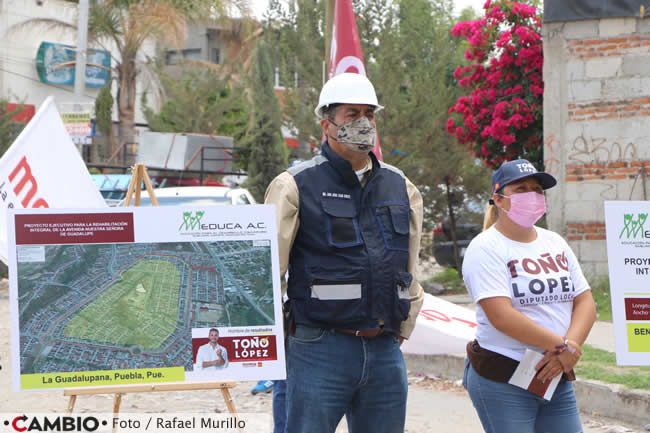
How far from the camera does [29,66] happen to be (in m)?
37.0

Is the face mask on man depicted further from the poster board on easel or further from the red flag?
the red flag

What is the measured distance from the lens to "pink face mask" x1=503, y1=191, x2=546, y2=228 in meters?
4.65

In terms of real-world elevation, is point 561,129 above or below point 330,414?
above

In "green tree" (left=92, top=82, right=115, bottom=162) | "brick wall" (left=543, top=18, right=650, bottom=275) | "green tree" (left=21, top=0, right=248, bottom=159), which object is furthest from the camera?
"green tree" (left=92, top=82, right=115, bottom=162)

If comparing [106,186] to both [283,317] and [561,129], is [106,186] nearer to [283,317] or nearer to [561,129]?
[561,129]

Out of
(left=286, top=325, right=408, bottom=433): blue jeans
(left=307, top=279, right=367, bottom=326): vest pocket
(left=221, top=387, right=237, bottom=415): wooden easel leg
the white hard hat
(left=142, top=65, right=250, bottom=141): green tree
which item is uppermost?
(left=142, top=65, right=250, bottom=141): green tree

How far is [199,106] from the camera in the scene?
34594mm

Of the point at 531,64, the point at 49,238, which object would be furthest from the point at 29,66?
the point at 49,238

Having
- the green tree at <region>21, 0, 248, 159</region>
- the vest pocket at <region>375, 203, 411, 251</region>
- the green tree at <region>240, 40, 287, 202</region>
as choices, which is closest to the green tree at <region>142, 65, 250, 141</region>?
the green tree at <region>21, 0, 248, 159</region>

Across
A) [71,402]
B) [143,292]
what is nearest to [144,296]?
[143,292]

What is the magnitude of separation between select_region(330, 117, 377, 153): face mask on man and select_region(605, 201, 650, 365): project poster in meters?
1.46

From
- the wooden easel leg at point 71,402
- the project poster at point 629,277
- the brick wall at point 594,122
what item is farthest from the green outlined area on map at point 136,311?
the brick wall at point 594,122

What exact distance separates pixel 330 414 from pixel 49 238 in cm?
147

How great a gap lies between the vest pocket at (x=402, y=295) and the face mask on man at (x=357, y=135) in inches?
22.7
